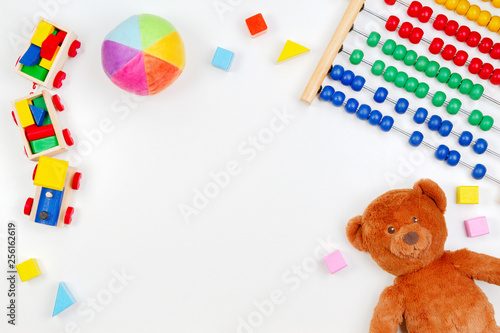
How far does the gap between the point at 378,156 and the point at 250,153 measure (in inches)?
18.0

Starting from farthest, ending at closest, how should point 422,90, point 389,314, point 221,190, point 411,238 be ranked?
point 221,190 < point 422,90 < point 389,314 < point 411,238

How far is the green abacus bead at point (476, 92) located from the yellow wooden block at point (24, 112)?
1.55 metres

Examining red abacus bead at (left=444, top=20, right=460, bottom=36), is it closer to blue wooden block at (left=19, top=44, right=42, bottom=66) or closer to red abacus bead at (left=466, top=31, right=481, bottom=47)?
red abacus bead at (left=466, top=31, right=481, bottom=47)

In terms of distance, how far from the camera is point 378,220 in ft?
4.62

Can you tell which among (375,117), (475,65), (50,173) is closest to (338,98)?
(375,117)

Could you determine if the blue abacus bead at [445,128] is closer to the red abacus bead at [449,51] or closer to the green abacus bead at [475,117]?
the green abacus bead at [475,117]

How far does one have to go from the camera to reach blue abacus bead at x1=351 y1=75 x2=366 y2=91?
5.14 feet

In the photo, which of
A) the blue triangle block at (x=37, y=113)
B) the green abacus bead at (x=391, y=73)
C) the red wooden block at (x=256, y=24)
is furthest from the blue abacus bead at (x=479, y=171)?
the blue triangle block at (x=37, y=113)

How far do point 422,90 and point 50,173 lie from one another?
131 centimetres

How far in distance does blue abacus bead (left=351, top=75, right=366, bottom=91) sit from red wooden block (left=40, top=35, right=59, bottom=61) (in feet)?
3.53

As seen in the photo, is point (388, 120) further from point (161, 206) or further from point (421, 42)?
point (161, 206)

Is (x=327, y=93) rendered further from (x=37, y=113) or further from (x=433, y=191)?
(x=37, y=113)

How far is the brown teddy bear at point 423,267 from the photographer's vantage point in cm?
138

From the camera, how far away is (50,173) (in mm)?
1574
